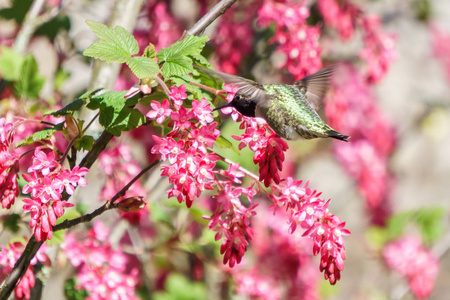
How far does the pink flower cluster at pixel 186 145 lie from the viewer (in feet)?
4.54

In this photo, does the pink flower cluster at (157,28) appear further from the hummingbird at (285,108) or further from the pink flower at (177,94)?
the pink flower at (177,94)

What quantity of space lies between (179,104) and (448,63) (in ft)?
22.9

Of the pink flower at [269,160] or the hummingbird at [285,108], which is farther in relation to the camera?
the hummingbird at [285,108]

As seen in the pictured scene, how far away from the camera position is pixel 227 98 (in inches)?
63.6

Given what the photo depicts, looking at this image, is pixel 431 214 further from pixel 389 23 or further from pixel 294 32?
pixel 389 23

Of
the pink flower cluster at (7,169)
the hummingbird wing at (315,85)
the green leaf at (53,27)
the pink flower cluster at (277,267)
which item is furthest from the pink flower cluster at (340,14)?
the pink flower cluster at (7,169)

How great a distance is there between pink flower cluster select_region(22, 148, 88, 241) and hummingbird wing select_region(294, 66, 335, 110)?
1041mm

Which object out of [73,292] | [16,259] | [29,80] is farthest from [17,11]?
[16,259]

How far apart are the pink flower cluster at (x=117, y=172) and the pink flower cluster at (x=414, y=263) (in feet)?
7.40

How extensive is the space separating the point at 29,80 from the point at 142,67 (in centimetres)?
132

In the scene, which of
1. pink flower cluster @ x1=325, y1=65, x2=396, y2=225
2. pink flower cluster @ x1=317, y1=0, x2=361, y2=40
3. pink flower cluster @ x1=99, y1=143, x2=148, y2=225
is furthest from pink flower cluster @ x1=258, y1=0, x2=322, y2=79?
pink flower cluster @ x1=325, y1=65, x2=396, y2=225

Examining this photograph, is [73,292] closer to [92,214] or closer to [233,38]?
[92,214]

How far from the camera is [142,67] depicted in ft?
4.45

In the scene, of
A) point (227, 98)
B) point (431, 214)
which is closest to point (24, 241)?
point (227, 98)
